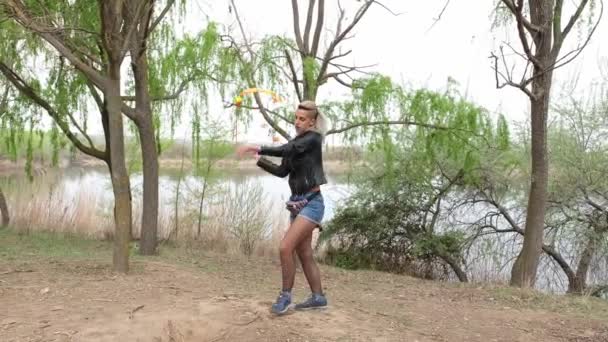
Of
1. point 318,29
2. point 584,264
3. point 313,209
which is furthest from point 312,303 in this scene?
point 584,264

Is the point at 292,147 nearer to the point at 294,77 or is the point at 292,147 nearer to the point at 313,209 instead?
the point at 313,209

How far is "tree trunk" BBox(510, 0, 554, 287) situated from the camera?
8.27 m

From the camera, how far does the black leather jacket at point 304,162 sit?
4.57m

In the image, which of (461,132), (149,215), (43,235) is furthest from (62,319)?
(43,235)

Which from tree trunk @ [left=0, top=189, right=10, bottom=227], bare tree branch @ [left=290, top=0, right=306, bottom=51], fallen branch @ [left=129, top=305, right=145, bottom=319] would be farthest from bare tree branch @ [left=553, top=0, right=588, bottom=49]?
tree trunk @ [left=0, top=189, right=10, bottom=227]

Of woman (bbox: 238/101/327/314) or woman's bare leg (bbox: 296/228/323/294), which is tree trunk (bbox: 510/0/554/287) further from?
woman's bare leg (bbox: 296/228/323/294)

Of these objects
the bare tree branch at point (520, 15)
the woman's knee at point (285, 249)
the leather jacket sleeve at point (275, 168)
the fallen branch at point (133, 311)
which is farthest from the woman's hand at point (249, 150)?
the bare tree branch at point (520, 15)

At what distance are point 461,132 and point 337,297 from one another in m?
3.54

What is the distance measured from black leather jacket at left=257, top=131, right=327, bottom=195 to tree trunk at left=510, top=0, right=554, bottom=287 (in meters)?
4.58

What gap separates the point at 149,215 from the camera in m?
9.08

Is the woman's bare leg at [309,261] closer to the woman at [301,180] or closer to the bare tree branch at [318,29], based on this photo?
the woman at [301,180]

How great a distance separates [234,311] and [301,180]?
46.6 inches

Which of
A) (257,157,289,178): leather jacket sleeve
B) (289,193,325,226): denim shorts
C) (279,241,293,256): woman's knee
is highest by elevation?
(257,157,289,178): leather jacket sleeve

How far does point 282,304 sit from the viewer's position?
185 inches
